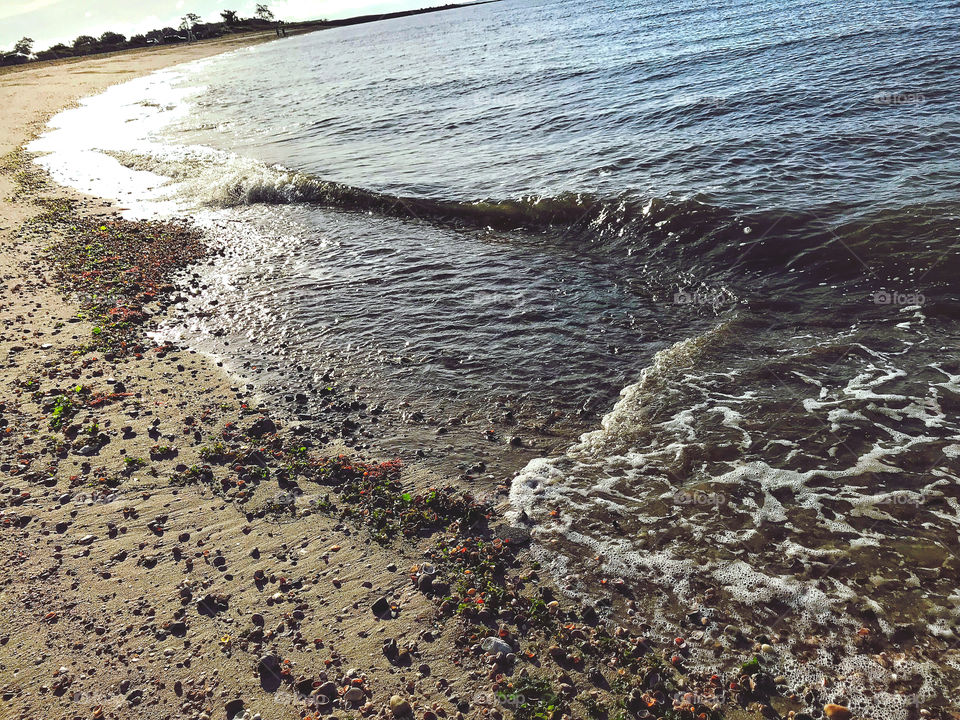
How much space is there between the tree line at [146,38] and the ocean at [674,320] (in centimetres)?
10811

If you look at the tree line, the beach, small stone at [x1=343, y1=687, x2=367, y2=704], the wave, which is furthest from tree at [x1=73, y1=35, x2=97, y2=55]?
small stone at [x1=343, y1=687, x2=367, y2=704]

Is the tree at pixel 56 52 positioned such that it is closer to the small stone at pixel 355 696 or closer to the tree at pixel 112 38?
the tree at pixel 112 38

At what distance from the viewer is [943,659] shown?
4.38 metres

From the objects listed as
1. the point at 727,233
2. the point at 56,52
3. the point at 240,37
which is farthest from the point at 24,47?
the point at 727,233

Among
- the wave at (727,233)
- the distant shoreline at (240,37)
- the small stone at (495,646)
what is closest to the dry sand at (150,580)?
the small stone at (495,646)

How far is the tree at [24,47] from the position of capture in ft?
330

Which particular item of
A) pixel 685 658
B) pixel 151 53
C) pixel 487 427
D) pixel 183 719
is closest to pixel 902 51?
pixel 487 427

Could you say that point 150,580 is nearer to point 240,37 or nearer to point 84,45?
point 84,45

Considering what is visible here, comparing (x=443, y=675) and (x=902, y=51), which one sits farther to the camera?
(x=902, y=51)

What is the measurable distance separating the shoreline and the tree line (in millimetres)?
125394

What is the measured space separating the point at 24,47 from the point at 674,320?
456 ft

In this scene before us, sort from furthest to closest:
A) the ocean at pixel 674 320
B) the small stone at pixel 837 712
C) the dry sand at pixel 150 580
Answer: the ocean at pixel 674 320, the dry sand at pixel 150 580, the small stone at pixel 837 712

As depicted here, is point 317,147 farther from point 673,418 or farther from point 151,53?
point 151,53

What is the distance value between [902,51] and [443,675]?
2969cm
